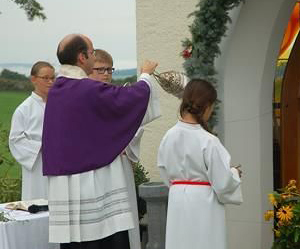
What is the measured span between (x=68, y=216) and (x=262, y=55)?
8.25ft

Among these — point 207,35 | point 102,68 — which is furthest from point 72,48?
point 207,35

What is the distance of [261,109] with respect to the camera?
6.09m

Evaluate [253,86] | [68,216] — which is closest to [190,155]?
[68,216]

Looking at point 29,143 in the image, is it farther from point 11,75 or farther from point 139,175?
point 11,75

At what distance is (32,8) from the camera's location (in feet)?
24.3

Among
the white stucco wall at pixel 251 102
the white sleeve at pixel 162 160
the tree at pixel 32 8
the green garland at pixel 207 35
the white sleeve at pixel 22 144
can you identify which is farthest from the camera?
the tree at pixel 32 8

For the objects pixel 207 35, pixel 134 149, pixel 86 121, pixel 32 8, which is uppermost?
pixel 32 8

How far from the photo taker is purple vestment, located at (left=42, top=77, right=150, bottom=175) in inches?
165

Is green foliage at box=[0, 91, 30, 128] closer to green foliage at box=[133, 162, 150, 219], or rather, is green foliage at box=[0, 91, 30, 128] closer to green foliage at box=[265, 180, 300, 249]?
green foliage at box=[133, 162, 150, 219]

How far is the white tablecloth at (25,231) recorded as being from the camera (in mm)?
4453

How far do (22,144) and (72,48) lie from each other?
2.22 meters

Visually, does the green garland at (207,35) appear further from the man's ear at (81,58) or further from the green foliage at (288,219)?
the man's ear at (81,58)

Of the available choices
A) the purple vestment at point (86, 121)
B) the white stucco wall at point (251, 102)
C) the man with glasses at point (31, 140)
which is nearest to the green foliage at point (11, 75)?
the man with glasses at point (31, 140)

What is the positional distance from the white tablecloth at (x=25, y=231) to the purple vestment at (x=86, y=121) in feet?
1.54
